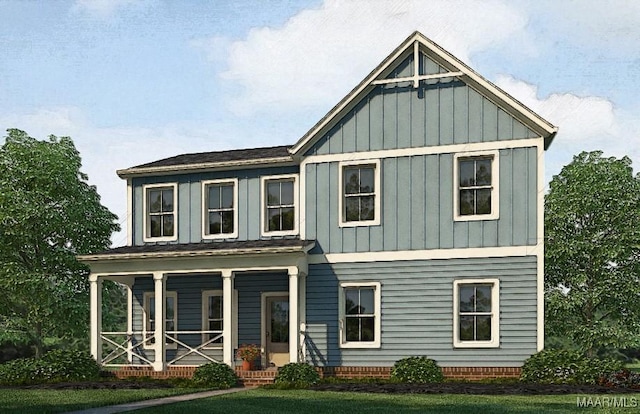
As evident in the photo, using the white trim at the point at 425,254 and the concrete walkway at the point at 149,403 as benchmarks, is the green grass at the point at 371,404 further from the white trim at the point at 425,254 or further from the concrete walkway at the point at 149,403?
the white trim at the point at 425,254

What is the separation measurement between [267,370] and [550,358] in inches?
306

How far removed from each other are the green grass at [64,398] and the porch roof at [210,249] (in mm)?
4234

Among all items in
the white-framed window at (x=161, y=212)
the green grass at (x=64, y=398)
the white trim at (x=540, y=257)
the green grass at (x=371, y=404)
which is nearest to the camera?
the green grass at (x=371, y=404)

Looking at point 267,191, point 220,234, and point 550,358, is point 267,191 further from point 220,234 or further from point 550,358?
point 550,358

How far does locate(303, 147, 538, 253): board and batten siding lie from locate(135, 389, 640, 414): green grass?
5257 millimetres

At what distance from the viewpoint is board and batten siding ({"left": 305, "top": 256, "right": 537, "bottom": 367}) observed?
69.2ft

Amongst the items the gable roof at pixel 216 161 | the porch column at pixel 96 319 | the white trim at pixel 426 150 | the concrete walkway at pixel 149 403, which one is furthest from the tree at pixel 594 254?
the porch column at pixel 96 319

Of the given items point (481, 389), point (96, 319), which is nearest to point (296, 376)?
point (481, 389)

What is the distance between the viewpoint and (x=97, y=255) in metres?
23.9

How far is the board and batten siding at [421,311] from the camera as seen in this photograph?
21.1 meters

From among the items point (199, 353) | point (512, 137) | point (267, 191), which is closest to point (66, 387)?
point (199, 353)

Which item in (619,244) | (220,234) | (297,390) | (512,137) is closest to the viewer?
(297,390)

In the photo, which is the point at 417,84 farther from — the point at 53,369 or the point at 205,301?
the point at 53,369

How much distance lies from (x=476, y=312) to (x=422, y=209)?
10.4 feet
